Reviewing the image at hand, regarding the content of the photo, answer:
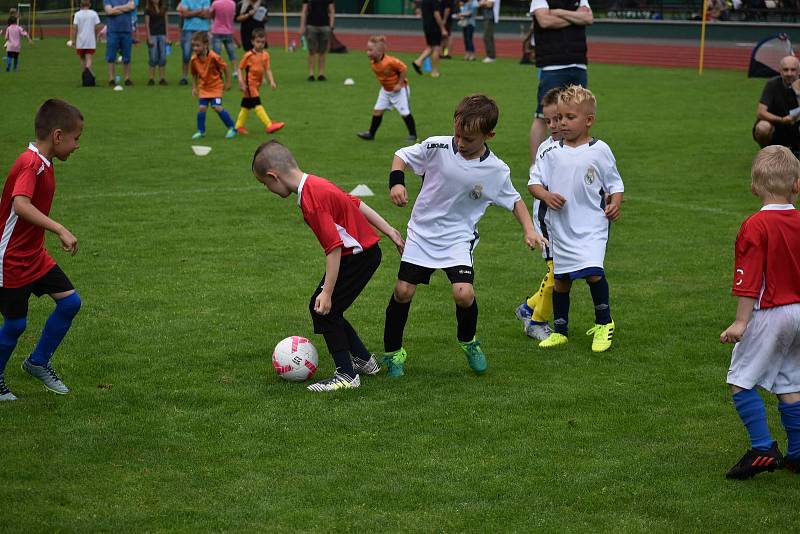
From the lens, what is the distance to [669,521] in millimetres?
4645

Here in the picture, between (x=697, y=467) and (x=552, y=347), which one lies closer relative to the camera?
(x=697, y=467)

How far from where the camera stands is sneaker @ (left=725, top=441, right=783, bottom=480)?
504 centimetres

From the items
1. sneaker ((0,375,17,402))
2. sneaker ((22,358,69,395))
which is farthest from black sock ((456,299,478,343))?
sneaker ((0,375,17,402))

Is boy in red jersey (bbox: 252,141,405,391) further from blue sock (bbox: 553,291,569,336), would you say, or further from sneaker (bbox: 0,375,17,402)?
sneaker (bbox: 0,375,17,402)

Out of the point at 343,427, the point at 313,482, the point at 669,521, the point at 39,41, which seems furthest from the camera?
the point at 39,41

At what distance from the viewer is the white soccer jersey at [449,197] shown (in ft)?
21.5

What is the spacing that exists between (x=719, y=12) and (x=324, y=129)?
19197 millimetres

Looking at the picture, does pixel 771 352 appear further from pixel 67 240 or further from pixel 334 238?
pixel 67 240

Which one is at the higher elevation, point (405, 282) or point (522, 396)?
point (405, 282)

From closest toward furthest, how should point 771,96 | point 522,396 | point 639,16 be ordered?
point 522,396, point 771,96, point 639,16

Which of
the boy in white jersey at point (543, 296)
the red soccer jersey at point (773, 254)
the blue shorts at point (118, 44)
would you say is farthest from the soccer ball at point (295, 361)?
the blue shorts at point (118, 44)

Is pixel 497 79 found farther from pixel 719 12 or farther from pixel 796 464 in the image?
pixel 796 464

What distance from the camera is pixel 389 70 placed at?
16672 millimetres

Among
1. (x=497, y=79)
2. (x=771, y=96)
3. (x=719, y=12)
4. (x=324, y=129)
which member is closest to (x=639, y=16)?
(x=719, y=12)
